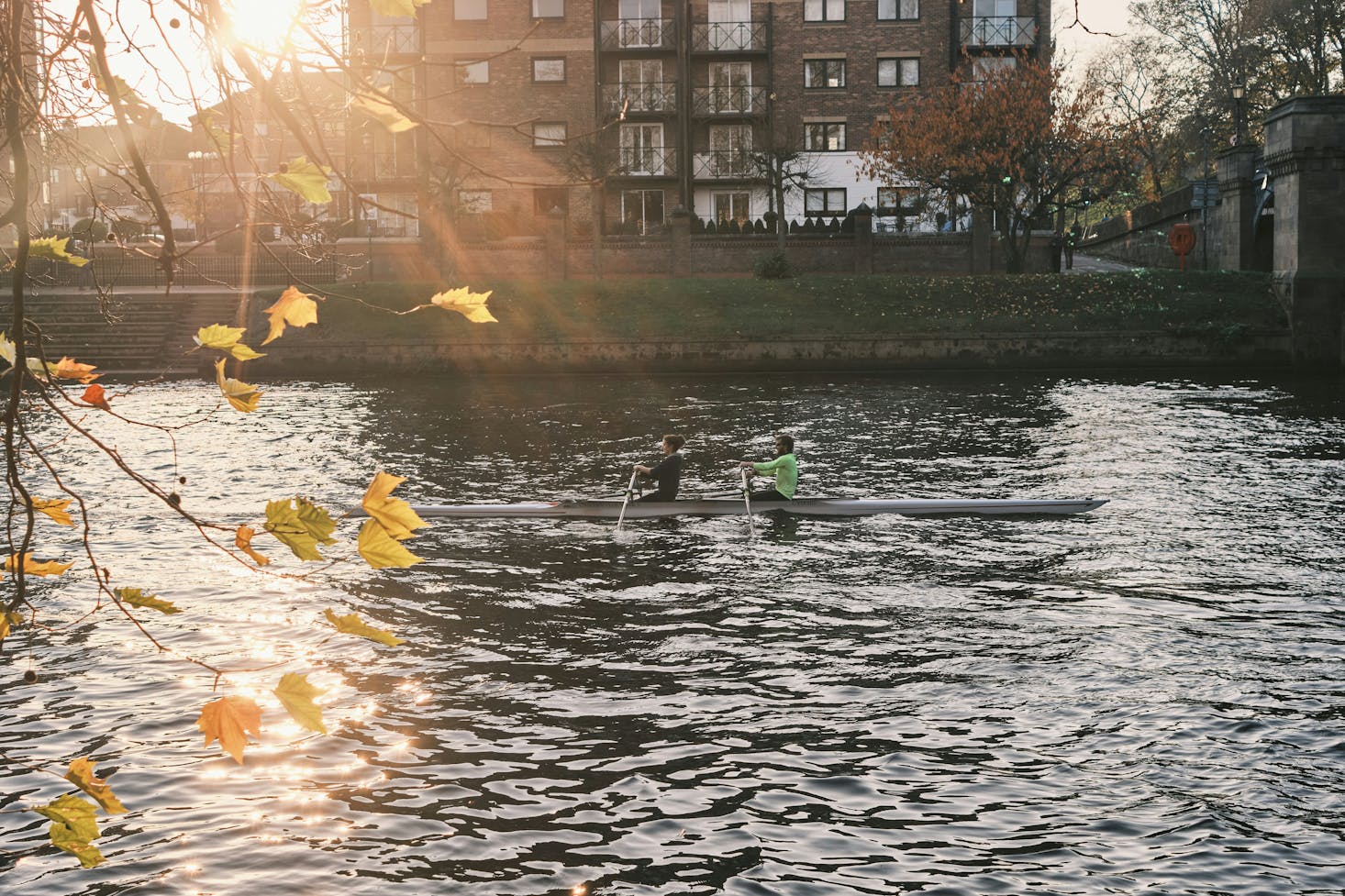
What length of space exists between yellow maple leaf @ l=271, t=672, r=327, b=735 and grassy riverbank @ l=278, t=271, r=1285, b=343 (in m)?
40.1

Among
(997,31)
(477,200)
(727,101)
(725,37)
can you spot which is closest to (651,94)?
(727,101)

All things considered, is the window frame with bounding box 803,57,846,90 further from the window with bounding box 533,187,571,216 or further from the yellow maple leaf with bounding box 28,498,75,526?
the yellow maple leaf with bounding box 28,498,75,526

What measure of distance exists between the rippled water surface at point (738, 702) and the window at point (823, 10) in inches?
1636

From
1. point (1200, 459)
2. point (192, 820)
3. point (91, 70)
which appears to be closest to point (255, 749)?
point (192, 820)

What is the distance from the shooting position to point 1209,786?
9750mm

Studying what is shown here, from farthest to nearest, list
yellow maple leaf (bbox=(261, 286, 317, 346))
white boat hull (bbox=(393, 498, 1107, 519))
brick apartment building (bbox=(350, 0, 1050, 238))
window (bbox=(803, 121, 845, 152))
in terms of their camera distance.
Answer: window (bbox=(803, 121, 845, 152)) < brick apartment building (bbox=(350, 0, 1050, 238)) < white boat hull (bbox=(393, 498, 1107, 519)) < yellow maple leaf (bbox=(261, 286, 317, 346))

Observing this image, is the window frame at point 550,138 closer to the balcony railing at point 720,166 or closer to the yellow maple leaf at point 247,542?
the yellow maple leaf at point 247,542

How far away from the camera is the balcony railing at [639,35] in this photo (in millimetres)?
59188

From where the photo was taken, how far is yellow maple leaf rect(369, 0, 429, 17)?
2863 mm

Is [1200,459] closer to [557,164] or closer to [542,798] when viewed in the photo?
[542,798]

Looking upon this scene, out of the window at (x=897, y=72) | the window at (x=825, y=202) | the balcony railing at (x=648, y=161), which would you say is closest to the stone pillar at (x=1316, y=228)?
the window at (x=897, y=72)

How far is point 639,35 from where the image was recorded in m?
59.4

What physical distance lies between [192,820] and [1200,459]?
20.0 m

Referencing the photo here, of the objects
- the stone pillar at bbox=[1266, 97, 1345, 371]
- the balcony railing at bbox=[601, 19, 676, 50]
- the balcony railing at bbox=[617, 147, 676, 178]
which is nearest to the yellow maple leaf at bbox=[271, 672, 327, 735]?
the stone pillar at bbox=[1266, 97, 1345, 371]
